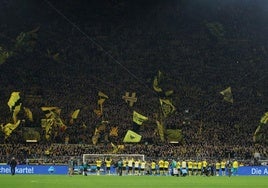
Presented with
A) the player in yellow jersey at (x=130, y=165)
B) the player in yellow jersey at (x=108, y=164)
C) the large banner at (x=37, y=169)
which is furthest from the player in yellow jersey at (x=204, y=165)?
the large banner at (x=37, y=169)

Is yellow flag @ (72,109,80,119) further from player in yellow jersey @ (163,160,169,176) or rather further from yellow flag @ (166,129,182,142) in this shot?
player in yellow jersey @ (163,160,169,176)

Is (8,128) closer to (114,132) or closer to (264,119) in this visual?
(114,132)

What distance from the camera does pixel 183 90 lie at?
5822cm

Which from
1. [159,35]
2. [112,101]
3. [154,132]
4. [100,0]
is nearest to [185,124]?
[154,132]

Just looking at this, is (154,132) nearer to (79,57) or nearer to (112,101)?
(112,101)

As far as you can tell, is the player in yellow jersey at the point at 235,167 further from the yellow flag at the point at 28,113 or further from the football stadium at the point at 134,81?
the yellow flag at the point at 28,113

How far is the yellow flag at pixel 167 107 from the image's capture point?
5597cm

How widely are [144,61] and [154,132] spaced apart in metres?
8.85

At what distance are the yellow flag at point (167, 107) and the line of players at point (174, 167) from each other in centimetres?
1077

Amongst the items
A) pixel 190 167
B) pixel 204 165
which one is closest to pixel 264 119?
pixel 190 167

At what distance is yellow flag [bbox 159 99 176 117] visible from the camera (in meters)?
56.0

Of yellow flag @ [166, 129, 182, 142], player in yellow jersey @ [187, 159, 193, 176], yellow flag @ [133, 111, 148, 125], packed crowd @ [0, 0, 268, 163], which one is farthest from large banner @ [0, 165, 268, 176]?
yellow flag @ [133, 111, 148, 125]

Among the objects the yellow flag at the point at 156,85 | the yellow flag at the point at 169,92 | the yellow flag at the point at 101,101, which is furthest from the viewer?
the yellow flag at the point at 156,85

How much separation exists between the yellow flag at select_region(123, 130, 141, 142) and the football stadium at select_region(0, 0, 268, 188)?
0.13m
